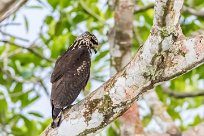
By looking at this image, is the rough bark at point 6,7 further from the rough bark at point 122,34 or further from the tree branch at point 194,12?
the tree branch at point 194,12

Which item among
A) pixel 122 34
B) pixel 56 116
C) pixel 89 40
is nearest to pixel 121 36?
pixel 122 34

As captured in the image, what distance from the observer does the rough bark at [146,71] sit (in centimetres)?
185

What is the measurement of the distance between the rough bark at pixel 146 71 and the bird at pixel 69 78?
110 millimetres

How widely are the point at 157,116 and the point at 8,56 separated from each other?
134cm

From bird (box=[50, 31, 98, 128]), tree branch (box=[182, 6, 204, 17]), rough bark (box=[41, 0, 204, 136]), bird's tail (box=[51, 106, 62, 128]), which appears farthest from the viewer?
tree branch (box=[182, 6, 204, 17])

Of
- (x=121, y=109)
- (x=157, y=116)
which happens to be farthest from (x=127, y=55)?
(x=121, y=109)

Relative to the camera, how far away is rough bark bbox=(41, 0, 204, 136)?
6.07 ft

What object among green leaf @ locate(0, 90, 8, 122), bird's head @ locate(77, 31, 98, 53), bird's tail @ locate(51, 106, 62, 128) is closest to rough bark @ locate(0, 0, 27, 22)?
bird's head @ locate(77, 31, 98, 53)

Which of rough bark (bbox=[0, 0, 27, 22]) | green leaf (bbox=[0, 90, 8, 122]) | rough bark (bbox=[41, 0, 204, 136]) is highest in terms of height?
green leaf (bbox=[0, 90, 8, 122])

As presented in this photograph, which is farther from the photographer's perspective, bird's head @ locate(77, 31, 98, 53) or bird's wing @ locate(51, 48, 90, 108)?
bird's head @ locate(77, 31, 98, 53)

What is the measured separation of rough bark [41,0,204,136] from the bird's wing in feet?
0.41

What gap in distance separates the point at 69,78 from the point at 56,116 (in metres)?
0.20

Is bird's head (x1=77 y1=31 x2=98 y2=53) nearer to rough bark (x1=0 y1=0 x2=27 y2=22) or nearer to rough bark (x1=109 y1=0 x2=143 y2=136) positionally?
rough bark (x1=0 y1=0 x2=27 y2=22)

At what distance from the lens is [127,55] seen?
3127 mm
